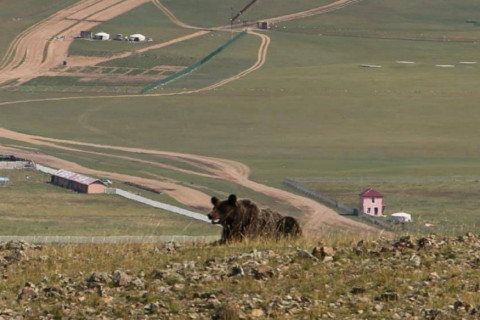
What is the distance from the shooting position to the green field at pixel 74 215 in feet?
137

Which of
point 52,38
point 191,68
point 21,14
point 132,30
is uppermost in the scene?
point 21,14

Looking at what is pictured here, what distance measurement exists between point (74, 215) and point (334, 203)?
873 cm

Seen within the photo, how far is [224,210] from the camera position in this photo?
16.9 metres

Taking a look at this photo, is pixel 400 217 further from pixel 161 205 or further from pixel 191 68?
pixel 191 68

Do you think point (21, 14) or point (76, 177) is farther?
point (21, 14)

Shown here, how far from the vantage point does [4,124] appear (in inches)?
3108

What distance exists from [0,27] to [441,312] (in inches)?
4576

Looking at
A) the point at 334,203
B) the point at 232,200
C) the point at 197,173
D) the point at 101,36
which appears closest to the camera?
the point at 232,200

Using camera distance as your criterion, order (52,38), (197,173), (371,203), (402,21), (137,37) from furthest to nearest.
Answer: (402,21) → (137,37) → (52,38) → (197,173) → (371,203)

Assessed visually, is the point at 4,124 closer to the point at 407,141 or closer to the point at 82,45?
the point at 407,141

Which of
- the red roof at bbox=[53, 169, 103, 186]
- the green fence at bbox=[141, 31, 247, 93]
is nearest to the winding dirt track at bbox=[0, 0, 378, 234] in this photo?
the red roof at bbox=[53, 169, 103, 186]

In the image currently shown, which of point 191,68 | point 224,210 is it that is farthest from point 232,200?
point 191,68

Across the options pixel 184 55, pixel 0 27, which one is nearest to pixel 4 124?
pixel 184 55

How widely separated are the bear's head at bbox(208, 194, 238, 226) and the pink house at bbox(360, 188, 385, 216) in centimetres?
3098
